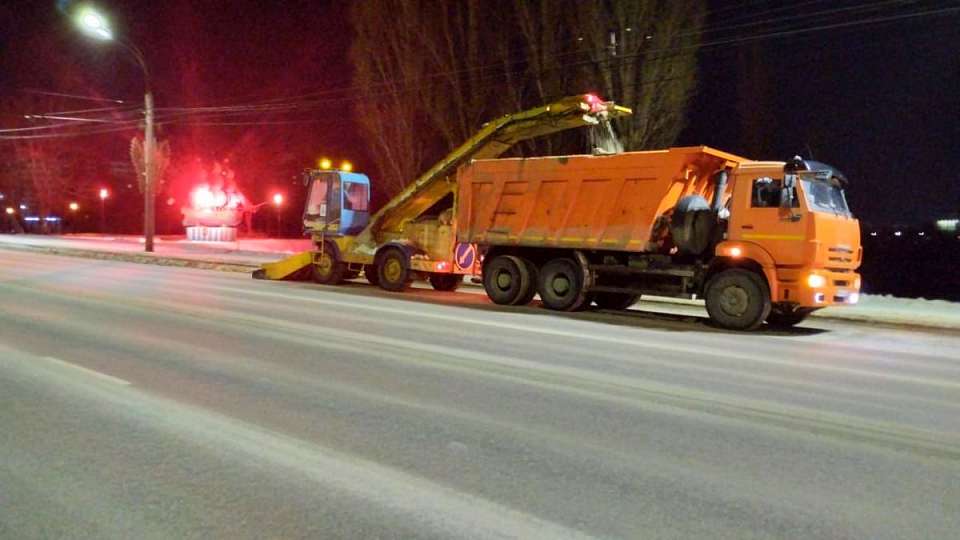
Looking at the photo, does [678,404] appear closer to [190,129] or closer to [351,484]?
[351,484]

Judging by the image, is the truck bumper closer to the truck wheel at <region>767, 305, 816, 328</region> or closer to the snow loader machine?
the truck wheel at <region>767, 305, 816, 328</region>

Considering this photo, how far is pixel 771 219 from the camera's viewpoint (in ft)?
42.6

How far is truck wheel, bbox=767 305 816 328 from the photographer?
46.1 feet

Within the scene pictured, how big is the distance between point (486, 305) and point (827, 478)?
11.5 metres

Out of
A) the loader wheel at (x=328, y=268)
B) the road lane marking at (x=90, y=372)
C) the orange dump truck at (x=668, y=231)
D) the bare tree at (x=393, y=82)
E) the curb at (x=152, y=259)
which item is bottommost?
the road lane marking at (x=90, y=372)

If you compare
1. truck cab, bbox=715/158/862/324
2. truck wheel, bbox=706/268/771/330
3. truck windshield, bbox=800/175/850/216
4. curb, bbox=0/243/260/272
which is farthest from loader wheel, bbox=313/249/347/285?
truck windshield, bbox=800/175/850/216

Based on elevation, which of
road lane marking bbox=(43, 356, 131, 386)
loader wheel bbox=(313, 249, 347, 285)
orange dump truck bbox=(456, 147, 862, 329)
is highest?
orange dump truck bbox=(456, 147, 862, 329)

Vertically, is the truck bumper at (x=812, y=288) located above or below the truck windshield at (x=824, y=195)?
below

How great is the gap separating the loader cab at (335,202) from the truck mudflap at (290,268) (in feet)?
2.72

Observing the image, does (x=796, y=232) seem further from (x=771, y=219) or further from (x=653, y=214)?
(x=653, y=214)

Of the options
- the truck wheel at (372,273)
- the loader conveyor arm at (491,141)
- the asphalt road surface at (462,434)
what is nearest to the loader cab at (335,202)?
the loader conveyor arm at (491,141)

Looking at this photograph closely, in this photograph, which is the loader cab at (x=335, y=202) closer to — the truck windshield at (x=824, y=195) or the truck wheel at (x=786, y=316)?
the truck wheel at (x=786, y=316)

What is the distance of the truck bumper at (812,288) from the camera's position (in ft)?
41.4

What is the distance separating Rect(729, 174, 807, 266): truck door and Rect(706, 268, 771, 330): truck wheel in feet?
1.77
